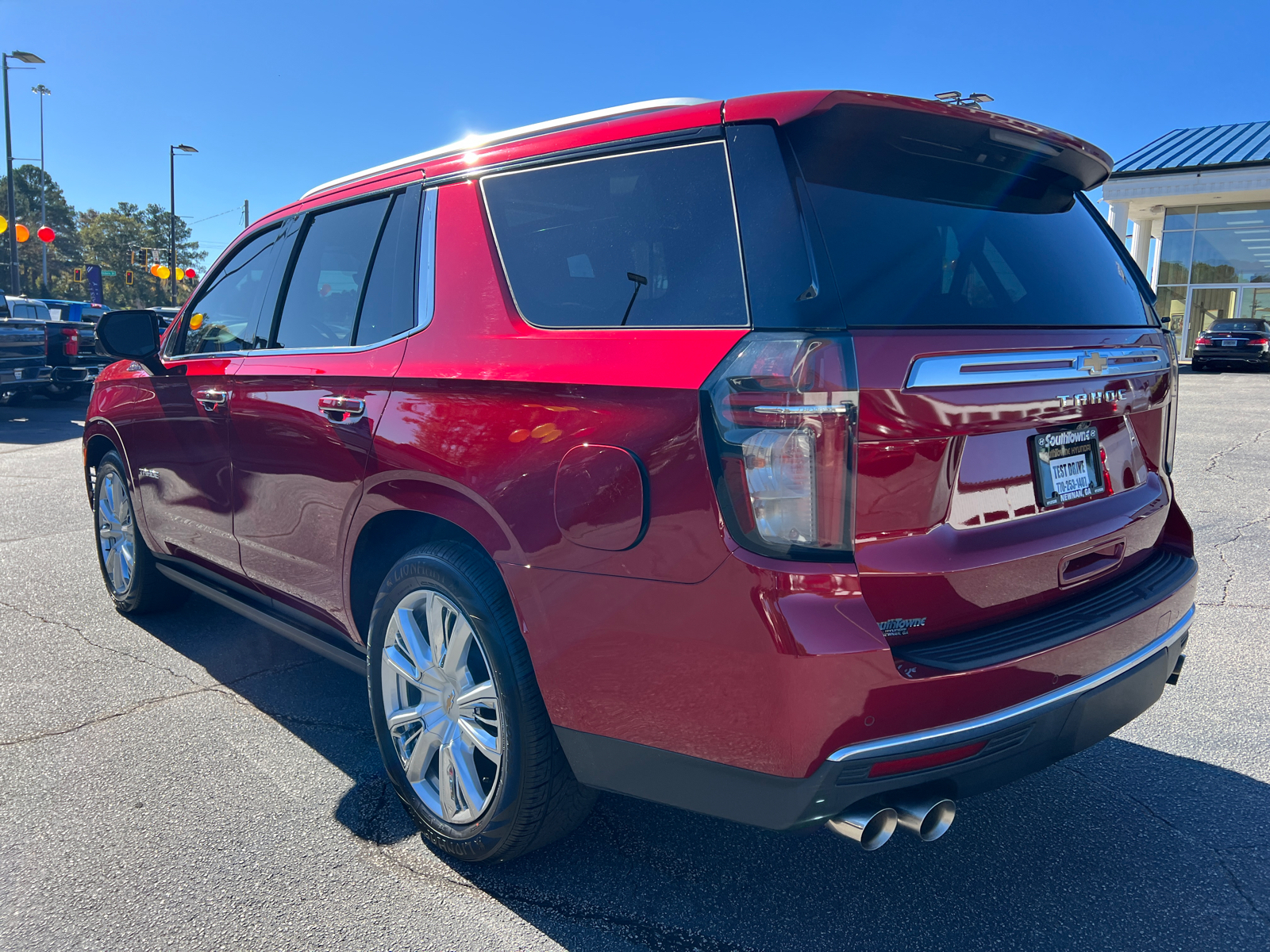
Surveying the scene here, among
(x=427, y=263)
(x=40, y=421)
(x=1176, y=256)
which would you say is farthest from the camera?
(x=1176, y=256)

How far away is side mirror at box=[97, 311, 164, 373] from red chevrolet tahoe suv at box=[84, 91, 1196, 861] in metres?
1.57

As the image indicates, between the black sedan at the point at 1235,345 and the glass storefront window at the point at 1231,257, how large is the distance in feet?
18.4

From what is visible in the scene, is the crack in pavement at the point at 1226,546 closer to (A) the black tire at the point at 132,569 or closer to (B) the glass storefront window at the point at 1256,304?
(A) the black tire at the point at 132,569

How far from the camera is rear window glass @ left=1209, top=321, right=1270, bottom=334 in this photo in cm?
2345

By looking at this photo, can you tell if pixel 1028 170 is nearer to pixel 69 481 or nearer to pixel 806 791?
pixel 806 791

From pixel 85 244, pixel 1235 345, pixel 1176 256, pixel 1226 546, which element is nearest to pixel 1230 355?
pixel 1235 345

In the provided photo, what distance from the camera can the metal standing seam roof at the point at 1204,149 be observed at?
26.8 metres

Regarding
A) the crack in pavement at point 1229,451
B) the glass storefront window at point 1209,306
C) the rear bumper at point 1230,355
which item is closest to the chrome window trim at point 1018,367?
the crack in pavement at point 1229,451

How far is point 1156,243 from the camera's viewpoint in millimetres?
29891

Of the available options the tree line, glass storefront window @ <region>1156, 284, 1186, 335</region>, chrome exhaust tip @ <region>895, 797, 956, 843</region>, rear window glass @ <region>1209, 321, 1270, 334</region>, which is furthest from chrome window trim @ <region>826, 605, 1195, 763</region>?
the tree line

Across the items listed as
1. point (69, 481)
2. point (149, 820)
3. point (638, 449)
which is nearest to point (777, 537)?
point (638, 449)

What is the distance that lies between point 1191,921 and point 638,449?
5.98ft

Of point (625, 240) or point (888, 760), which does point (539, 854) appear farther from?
point (625, 240)

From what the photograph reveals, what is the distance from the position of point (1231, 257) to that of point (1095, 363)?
32.6 metres
